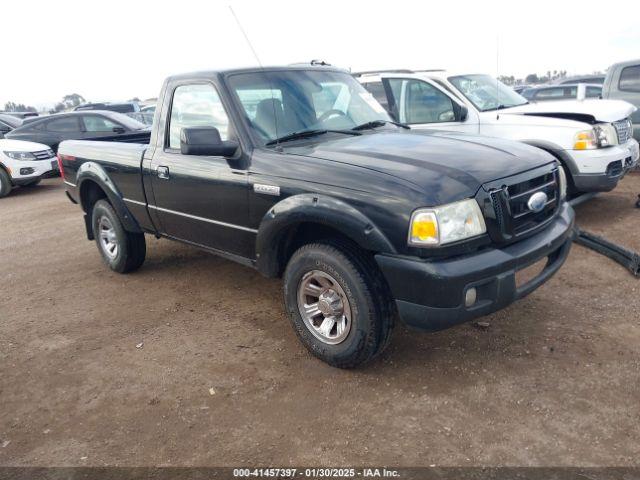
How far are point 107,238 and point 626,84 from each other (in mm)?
8427

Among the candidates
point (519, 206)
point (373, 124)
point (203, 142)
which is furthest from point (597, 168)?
point (203, 142)

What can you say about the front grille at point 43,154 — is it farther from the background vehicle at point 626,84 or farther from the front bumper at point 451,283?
the background vehicle at point 626,84

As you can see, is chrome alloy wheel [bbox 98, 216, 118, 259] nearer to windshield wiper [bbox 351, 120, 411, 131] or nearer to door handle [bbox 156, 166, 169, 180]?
door handle [bbox 156, 166, 169, 180]

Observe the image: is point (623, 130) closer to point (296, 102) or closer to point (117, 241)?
point (296, 102)

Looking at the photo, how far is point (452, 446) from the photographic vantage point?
102 inches

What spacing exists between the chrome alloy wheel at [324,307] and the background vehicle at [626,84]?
742 centimetres

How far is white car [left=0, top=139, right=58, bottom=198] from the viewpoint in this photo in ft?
35.1

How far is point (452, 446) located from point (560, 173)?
1974 mm

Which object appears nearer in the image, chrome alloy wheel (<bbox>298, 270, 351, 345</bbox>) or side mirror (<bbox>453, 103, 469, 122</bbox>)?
chrome alloy wheel (<bbox>298, 270, 351, 345</bbox>)

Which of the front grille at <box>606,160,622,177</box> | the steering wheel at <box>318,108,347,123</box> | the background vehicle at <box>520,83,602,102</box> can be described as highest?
the steering wheel at <box>318,108,347,123</box>

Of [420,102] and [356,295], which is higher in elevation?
[420,102]

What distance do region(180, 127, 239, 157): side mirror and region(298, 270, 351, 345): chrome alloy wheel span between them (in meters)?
1.01

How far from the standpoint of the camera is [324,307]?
327 cm

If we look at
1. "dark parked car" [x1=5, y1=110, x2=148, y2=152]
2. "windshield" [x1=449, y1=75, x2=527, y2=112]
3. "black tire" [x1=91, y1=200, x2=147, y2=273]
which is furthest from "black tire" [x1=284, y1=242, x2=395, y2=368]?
"dark parked car" [x1=5, y1=110, x2=148, y2=152]
